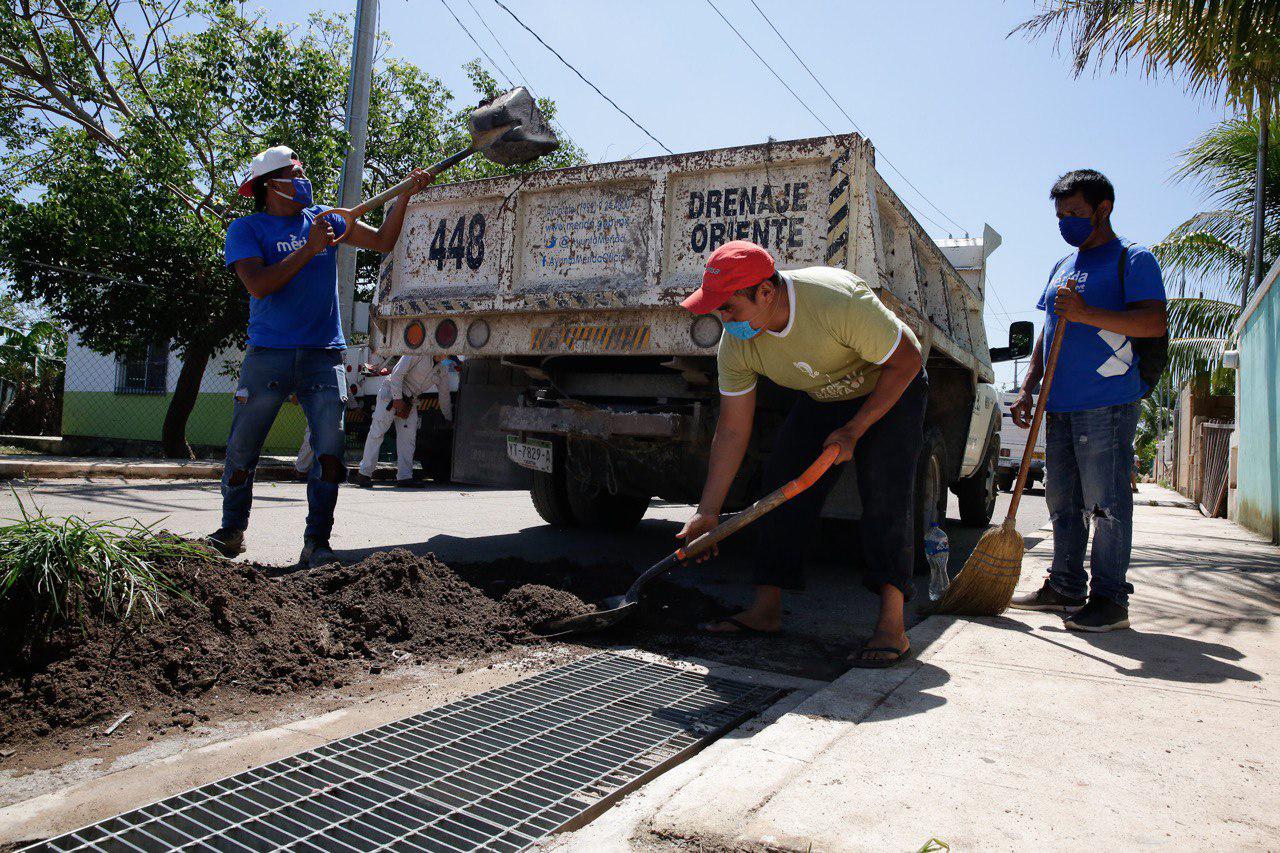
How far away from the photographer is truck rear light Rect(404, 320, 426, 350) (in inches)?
219

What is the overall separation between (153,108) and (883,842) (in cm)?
1255

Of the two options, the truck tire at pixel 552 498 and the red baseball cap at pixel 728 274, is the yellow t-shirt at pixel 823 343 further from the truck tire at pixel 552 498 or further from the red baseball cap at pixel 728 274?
the truck tire at pixel 552 498

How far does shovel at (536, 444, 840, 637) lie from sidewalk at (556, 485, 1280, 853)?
0.68 m

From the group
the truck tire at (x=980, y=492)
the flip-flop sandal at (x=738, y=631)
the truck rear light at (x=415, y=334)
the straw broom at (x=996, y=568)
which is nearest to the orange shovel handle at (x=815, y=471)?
the flip-flop sandal at (x=738, y=631)

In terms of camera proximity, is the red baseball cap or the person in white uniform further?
the person in white uniform

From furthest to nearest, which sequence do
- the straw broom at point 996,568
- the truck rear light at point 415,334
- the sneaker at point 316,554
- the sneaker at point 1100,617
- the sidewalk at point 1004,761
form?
the truck rear light at point 415,334, the sneaker at point 316,554, the straw broom at point 996,568, the sneaker at point 1100,617, the sidewalk at point 1004,761

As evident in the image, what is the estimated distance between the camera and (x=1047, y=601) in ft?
14.3

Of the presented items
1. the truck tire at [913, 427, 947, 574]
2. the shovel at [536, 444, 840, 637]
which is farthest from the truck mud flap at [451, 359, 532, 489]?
the truck tire at [913, 427, 947, 574]

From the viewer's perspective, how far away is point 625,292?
480 cm

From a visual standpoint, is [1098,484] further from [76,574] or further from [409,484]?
[409,484]

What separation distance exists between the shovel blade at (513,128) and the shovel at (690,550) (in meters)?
2.59

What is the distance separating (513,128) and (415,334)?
55.2 inches

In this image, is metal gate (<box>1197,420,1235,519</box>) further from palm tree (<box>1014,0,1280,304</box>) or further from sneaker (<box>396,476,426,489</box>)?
sneaker (<box>396,476,426,489</box>)

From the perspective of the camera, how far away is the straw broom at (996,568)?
407 cm
